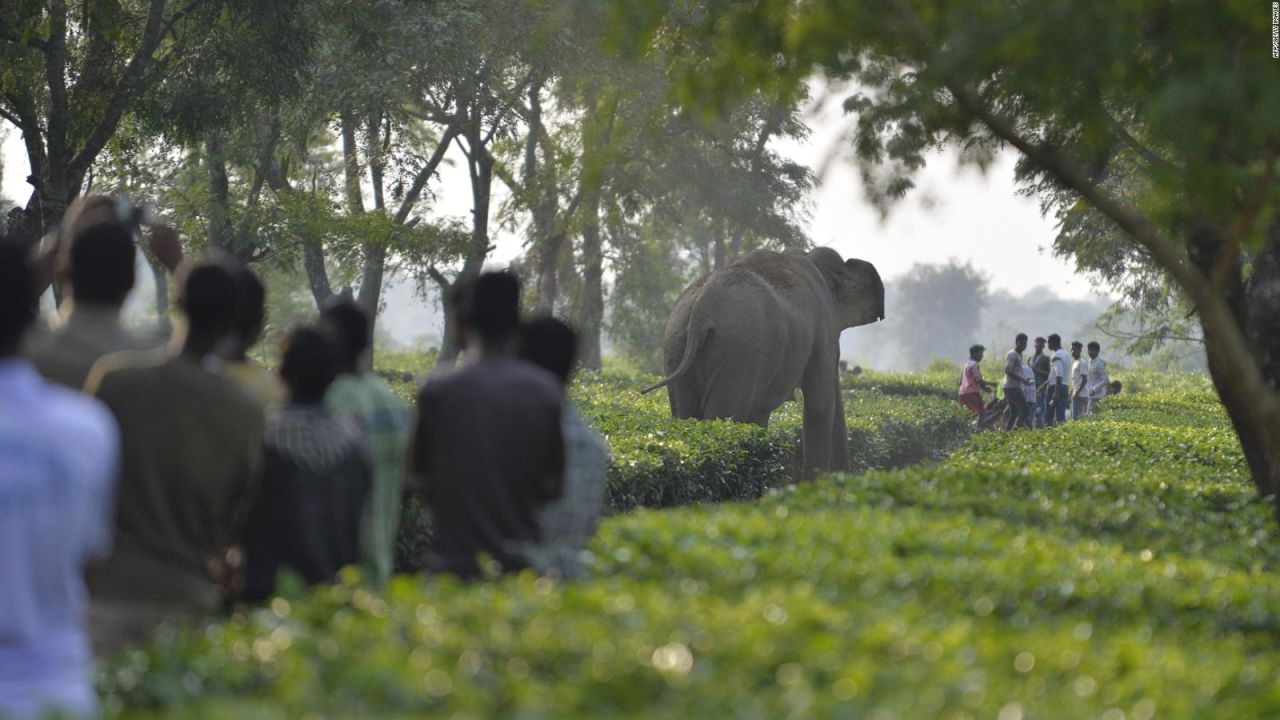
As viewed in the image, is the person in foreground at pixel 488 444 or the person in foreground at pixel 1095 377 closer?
the person in foreground at pixel 488 444

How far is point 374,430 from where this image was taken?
6.34 meters

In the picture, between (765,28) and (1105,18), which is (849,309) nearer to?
(765,28)

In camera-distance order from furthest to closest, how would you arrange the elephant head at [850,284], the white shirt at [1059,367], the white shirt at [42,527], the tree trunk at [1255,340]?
the white shirt at [1059,367] → the elephant head at [850,284] → the tree trunk at [1255,340] → the white shirt at [42,527]

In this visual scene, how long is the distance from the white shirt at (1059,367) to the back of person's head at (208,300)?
22867mm

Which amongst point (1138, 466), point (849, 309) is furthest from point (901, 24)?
point (849, 309)

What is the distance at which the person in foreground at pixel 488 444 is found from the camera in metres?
6.10

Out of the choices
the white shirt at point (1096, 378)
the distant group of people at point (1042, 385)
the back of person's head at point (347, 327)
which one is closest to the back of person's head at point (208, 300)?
the back of person's head at point (347, 327)

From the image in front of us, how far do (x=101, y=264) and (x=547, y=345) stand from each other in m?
1.80

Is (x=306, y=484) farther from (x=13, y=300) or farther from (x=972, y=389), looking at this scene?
(x=972, y=389)

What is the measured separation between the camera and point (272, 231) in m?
27.7

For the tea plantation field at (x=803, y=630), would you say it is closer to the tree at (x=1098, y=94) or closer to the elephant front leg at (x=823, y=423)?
the tree at (x=1098, y=94)

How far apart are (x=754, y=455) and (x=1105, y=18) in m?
8.52

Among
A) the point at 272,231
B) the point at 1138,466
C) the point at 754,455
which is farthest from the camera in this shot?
the point at 272,231

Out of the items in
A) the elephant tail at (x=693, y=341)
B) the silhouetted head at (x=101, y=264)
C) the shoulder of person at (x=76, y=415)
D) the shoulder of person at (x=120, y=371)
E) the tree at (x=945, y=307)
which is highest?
the tree at (x=945, y=307)
